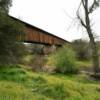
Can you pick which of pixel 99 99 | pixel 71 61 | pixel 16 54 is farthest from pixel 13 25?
pixel 71 61

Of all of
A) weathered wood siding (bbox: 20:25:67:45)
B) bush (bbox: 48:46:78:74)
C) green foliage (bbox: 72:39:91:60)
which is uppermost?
weathered wood siding (bbox: 20:25:67:45)

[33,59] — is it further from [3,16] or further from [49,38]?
[3,16]

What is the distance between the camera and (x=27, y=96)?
11.8m

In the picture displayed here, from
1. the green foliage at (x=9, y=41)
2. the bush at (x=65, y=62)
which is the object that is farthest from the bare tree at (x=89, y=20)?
the green foliage at (x=9, y=41)

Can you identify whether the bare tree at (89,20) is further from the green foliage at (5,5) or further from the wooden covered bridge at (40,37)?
the green foliage at (5,5)

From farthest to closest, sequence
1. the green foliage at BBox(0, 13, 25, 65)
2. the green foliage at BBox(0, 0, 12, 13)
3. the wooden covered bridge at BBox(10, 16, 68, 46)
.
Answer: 1. the wooden covered bridge at BBox(10, 16, 68, 46)
2. the green foliage at BBox(0, 0, 12, 13)
3. the green foliage at BBox(0, 13, 25, 65)

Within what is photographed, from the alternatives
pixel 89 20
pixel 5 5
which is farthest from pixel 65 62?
pixel 5 5

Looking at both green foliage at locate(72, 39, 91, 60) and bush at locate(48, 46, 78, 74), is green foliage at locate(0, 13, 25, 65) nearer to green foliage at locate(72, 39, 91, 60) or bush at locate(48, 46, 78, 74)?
bush at locate(48, 46, 78, 74)

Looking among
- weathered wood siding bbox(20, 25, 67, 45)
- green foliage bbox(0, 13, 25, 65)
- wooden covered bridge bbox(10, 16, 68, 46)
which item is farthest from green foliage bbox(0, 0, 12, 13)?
weathered wood siding bbox(20, 25, 67, 45)

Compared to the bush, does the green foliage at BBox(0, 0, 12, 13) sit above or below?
above

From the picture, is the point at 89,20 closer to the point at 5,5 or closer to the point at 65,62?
the point at 65,62

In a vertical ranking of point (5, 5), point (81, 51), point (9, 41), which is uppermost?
point (5, 5)

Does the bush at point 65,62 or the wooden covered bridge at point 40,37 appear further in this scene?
the wooden covered bridge at point 40,37

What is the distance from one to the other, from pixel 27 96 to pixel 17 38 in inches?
94.2
